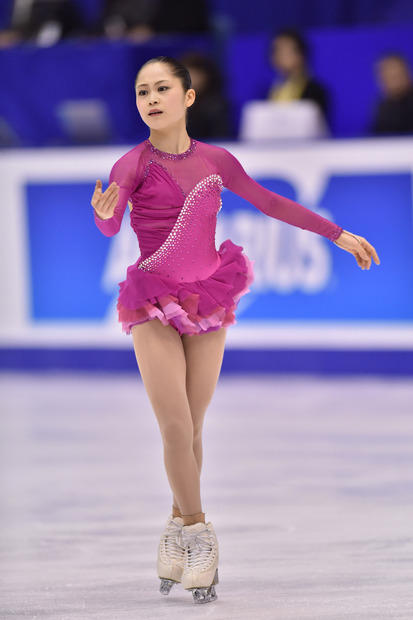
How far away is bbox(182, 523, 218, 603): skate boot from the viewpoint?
2791mm

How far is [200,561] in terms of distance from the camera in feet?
9.24

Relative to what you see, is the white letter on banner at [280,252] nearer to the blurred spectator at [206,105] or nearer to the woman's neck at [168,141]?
the blurred spectator at [206,105]

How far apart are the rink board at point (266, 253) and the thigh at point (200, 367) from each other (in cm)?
346

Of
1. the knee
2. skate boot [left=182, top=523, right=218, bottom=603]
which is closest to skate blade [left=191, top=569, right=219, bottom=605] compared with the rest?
skate boot [left=182, top=523, right=218, bottom=603]

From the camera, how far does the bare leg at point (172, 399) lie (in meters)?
2.78

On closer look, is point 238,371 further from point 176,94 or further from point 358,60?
point 176,94

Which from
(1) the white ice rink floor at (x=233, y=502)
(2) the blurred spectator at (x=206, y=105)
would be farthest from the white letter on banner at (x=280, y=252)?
(2) the blurred spectator at (x=206, y=105)

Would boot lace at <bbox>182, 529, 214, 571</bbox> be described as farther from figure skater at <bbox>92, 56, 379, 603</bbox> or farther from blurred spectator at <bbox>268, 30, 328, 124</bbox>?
blurred spectator at <bbox>268, 30, 328, 124</bbox>

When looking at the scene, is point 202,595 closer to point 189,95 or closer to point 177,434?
point 177,434

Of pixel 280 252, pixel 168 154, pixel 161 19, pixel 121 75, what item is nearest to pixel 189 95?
pixel 168 154

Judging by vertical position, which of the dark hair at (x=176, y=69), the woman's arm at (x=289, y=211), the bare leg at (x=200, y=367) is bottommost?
the bare leg at (x=200, y=367)

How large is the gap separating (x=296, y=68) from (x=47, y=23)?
7.77ft

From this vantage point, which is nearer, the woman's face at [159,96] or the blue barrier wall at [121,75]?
the woman's face at [159,96]

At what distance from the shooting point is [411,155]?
6.20 meters
